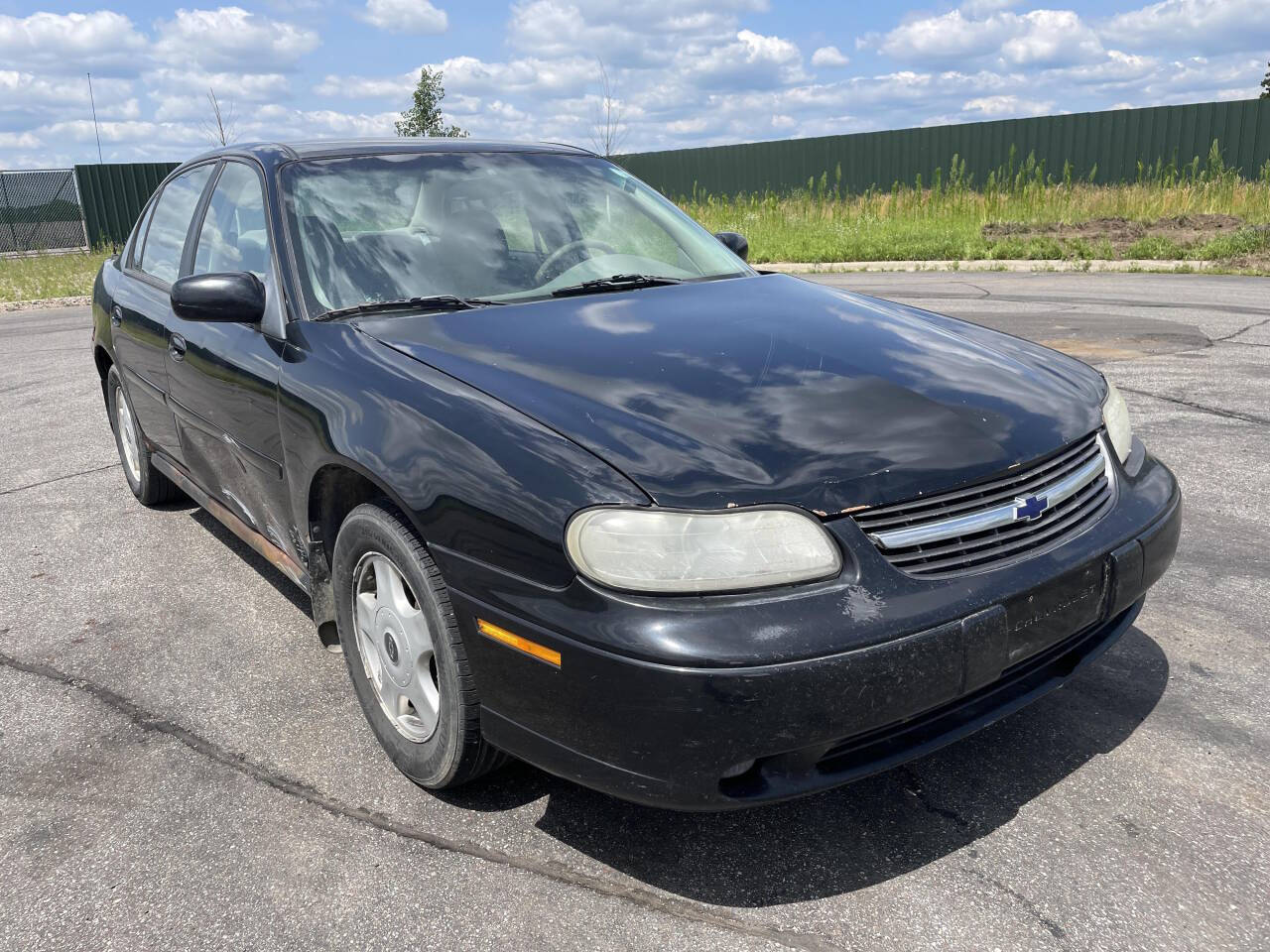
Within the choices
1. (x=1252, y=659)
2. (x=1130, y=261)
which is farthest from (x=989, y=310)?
(x=1252, y=659)

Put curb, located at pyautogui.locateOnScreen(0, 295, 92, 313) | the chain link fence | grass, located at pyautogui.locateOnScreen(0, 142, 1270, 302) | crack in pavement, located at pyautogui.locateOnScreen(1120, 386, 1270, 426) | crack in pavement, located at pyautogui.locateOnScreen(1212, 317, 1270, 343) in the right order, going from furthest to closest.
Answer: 1. the chain link fence
2. curb, located at pyautogui.locateOnScreen(0, 295, 92, 313)
3. grass, located at pyautogui.locateOnScreen(0, 142, 1270, 302)
4. crack in pavement, located at pyautogui.locateOnScreen(1212, 317, 1270, 343)
5. crack in pavement, located at pyautogui.locateOnScreen(1120, 386, 1270, 426)

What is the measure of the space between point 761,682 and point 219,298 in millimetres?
2058

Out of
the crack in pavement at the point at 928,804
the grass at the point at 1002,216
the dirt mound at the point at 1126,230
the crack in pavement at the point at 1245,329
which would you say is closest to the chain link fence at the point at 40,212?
the grass at the point at 1002,216

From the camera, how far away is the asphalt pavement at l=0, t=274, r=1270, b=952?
7.16 ft

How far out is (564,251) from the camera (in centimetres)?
351

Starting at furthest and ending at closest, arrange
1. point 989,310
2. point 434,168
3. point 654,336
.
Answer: point 989,310, point 434,168, point 654,336

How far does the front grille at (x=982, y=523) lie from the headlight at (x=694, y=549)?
16 cm

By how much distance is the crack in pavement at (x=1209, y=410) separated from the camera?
587cm

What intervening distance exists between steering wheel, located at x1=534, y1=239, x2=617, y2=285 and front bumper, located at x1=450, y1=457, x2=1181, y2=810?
1383mm

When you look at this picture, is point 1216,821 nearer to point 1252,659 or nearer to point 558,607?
point 1252,659

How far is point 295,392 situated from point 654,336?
1024mm

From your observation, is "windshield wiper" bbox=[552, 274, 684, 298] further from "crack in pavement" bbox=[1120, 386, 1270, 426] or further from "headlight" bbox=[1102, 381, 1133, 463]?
"crack in pavement" bbox=[1120, 386, 1270, 426]

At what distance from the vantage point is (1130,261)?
14844 mm

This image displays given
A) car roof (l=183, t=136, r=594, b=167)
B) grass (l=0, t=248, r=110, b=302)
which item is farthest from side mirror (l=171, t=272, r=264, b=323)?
grass (l=0, t=248, r=110, b=302)
